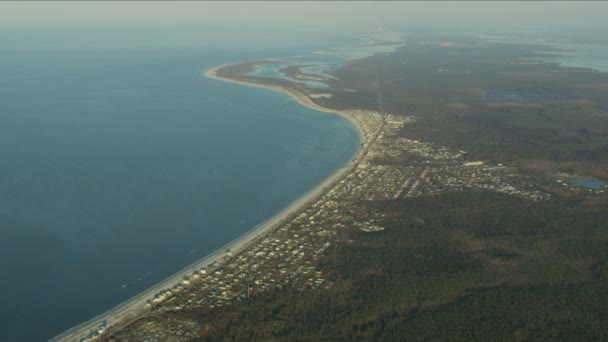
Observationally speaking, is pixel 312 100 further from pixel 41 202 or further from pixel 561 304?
pixel 561 304

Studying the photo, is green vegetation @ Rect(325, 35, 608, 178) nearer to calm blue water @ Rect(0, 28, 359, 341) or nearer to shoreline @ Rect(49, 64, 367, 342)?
calm blue water @ Rect(0, 28, 359, 341)

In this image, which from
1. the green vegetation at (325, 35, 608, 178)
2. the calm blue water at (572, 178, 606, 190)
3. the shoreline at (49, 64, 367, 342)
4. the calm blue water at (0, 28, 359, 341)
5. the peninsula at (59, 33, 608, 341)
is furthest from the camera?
the green vegetation at (325, 35, 608, 178)

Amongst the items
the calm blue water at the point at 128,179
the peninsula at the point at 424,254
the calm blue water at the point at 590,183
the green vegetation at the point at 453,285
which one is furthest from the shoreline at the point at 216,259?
the calm blue water at the point at 590,183

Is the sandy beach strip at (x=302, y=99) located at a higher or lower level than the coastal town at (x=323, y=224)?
higher

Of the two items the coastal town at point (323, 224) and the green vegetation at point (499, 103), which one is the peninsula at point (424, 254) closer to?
the coastal town at point (323, 224)

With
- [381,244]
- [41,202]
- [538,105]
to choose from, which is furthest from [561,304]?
[538,105]

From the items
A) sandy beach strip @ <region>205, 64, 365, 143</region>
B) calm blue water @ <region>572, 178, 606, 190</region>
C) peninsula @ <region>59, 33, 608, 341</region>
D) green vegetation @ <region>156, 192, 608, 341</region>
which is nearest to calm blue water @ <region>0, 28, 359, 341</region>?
sandy beach strip @ <region>205, 64, 365, 143</region>
